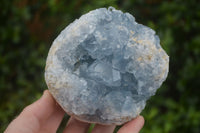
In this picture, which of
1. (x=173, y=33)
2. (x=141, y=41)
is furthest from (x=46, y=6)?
(x=141, y=41)

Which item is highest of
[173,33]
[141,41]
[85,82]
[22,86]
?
[141,41]

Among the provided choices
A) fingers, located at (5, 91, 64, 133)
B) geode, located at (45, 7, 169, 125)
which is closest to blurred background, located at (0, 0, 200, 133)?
fingers, located at (5, 91, 64, 133)

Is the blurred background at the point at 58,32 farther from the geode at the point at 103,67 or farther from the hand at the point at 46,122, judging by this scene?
the geode at the point at 103,67

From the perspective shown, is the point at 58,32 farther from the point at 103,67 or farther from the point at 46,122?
the point at 103,67

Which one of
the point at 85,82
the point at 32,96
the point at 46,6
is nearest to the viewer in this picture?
the point at 85,82

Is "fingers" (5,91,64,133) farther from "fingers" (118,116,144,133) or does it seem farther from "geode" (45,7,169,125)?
"fingers" (118,116,144,133)

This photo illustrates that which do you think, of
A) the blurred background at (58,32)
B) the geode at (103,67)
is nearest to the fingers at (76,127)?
the geode at (103,67)

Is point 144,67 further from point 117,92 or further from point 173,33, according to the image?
point 173,33
